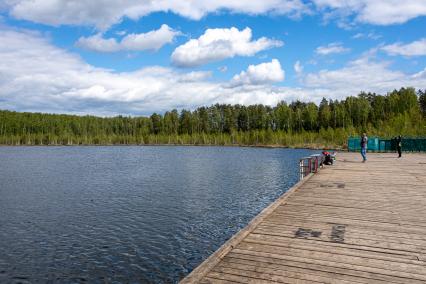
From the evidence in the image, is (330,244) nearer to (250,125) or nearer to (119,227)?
(119,227)

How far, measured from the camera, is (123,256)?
14.5 metres

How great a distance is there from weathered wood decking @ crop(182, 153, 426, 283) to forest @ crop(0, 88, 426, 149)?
85111 mm

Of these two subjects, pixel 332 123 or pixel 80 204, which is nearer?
pixel 80 204

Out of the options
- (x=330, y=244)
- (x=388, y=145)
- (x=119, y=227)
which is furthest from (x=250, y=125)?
(x=330, y=244)

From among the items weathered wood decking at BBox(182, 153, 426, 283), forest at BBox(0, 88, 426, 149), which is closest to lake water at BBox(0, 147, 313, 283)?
weathered wood decking at BBox(182, 153, 426, 283)

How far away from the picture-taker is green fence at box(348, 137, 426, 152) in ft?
147

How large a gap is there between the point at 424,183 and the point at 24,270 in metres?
18.5

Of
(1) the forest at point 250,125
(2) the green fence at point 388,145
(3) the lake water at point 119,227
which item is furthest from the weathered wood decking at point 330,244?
(1) the forest at point 250,125

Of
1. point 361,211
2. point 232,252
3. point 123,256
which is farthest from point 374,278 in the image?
point 123,256

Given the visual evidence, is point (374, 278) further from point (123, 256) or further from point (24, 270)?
point (24, 270)

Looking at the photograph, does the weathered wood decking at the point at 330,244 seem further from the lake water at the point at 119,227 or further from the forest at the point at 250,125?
the forest at the point at 250,125

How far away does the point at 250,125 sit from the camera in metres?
172

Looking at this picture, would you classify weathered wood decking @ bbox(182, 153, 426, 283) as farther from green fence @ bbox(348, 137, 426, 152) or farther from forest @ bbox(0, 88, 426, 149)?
forest @ bbox(0, 88, 426, 149)

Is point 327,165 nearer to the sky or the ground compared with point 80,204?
nearer to the sky
